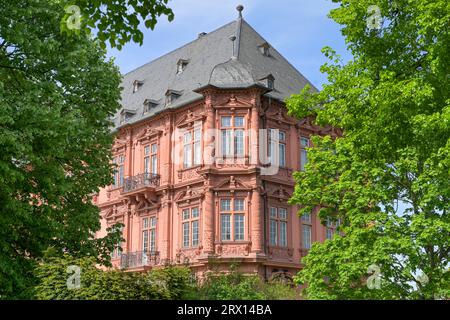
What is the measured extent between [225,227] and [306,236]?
5245mm

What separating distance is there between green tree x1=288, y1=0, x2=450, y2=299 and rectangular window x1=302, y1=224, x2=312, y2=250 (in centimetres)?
1201

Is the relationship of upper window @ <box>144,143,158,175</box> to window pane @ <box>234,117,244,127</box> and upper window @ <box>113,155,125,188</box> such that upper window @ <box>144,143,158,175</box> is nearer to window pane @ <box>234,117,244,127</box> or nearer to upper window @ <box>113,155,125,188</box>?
upper window @ <box>113,155,125,188</box>

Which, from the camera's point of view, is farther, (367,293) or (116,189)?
(116,189)

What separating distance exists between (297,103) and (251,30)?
20.8m

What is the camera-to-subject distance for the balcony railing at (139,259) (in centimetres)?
3812

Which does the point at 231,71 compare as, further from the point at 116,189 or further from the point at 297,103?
the point at 297,103

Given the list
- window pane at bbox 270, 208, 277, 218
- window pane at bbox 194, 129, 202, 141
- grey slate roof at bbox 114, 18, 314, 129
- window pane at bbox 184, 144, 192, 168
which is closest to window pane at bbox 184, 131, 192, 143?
window pane at bbox 184, 144, 192, 168

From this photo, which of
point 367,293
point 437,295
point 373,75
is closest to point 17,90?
point 373,75

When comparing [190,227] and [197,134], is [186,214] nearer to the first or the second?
[190,227]

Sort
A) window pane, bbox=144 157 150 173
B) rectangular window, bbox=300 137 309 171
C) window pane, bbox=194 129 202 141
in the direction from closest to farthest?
window pane, bbox=194 129 202 141 < rectangular window, bbox=300 137 309 171 < window pane, bbox=144 157 150 173

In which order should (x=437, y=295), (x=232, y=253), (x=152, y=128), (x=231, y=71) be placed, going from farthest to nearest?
(x=152, y=128) < (x=231, y=71) < (x=232, y=253) < (x=437, y=295)

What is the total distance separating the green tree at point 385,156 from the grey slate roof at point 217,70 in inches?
494

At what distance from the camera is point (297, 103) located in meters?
23.0

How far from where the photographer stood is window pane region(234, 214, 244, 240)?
3519 cm
